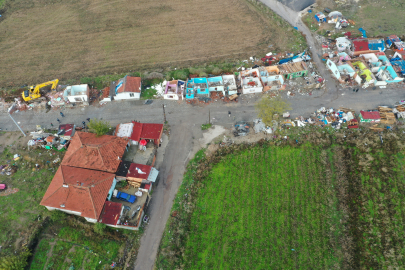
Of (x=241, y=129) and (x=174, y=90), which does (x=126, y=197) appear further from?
(x=174, y=90)

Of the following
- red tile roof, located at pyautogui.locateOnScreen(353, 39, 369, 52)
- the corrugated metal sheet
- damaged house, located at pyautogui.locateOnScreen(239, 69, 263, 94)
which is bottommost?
the corrugated metal sheet

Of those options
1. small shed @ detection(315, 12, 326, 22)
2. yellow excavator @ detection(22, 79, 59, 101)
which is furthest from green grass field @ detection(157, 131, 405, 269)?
small shed @ detection(315, 12, 326, 22)

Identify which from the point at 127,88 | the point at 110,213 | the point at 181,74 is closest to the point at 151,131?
the point at 127,88

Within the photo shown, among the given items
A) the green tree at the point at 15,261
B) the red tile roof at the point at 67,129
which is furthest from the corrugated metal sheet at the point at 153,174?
the red tile roof at the point at 67,129

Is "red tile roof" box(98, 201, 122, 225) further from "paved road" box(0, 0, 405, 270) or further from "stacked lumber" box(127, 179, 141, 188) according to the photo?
"paved road" box(0, 0, 405, 270)

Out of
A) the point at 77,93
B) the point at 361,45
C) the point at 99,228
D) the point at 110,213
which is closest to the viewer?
the point at 99,228

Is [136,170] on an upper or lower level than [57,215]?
upper
